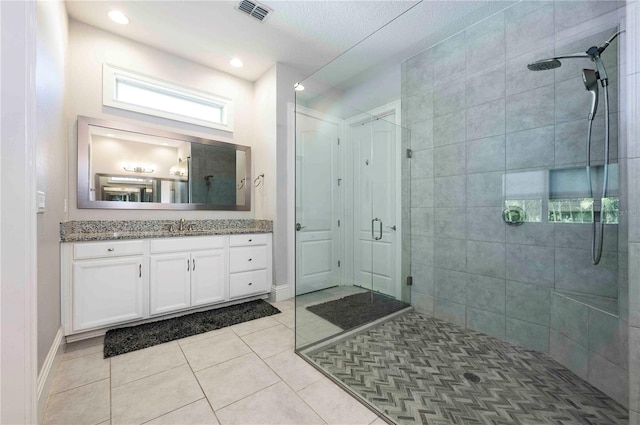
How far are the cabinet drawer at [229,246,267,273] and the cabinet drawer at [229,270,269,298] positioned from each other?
0.20ft

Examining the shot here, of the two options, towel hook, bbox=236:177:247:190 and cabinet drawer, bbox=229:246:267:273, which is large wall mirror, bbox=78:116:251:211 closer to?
towel hook, bbox=236:177:247:190

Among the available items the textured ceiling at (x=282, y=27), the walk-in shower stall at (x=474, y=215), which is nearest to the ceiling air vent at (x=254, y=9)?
the textured ceiling at (x=282, y=27)

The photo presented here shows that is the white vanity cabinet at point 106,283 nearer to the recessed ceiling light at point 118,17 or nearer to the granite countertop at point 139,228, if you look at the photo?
the granite countertop at point 139,228

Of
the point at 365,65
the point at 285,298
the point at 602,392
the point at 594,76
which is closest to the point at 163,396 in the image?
the point at 285,298

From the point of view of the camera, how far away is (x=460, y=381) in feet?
5.00

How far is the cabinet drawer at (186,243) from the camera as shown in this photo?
2.30 metres

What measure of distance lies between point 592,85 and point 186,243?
128 inches

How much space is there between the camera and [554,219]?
167 cm

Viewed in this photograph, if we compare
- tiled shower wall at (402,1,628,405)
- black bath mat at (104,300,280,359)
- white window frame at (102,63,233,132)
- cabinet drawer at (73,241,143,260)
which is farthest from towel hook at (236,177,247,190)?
tiled shower wall at (402,1,628,405)

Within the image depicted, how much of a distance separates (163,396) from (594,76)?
3.12 metres

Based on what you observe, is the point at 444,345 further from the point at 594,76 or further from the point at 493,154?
the point at 594,76

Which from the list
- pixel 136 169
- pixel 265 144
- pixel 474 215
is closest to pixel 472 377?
pixel 474 215

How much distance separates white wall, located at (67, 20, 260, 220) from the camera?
7.73 feet

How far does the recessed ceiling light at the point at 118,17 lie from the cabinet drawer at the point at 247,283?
2.63 metres
